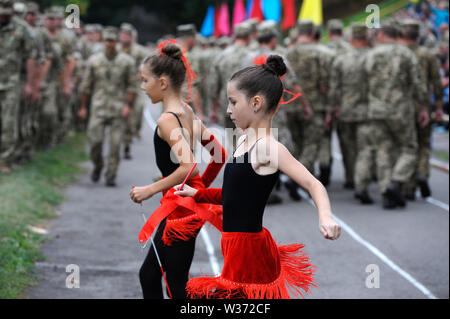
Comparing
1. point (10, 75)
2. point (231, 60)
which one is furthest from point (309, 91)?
point (10, 75)

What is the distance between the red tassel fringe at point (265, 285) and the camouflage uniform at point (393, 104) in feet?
23.5

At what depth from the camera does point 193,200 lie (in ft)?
13.9

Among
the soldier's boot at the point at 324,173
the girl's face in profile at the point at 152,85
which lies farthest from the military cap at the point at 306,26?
the girl's face in profile at the point at 152,85

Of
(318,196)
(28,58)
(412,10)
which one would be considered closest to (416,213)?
(28,58)

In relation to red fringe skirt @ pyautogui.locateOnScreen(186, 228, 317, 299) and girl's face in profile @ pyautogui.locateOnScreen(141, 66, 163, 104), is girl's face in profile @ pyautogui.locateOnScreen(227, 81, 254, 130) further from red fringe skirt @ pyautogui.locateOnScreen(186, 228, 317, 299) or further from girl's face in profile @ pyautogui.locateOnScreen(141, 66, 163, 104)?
girl's face in profile @ pyautogui.locateOnScreen(141, 66, 163, 104)

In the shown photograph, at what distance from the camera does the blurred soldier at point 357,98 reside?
36.5 feet

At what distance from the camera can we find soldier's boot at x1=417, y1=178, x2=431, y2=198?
11.6 metres

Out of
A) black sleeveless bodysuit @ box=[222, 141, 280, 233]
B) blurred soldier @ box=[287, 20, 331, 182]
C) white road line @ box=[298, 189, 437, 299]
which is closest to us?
black sleeveless bodysuit @ box=[222, 141, 280, 233]

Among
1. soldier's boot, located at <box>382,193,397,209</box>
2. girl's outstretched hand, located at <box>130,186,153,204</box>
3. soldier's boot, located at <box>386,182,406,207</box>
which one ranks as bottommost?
soldier's boot, located at <box>382,193,397,209</box>

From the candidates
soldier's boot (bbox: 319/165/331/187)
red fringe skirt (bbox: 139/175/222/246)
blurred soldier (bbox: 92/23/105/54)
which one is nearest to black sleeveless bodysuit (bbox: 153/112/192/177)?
red fringe skirt (bbox: 139/175/222/246)

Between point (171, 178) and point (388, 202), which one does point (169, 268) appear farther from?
point (388, 202)

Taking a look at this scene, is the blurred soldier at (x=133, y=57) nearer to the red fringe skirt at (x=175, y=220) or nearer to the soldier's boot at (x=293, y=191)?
the soldier's boot at (x=293, y=191)

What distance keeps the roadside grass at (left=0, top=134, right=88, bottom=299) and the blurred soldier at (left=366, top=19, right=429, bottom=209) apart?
4690 mm
